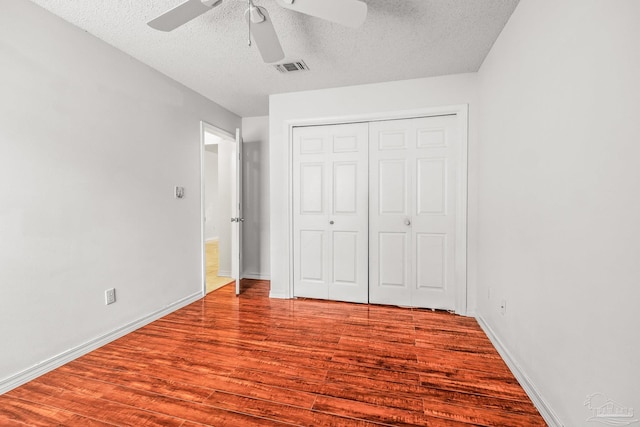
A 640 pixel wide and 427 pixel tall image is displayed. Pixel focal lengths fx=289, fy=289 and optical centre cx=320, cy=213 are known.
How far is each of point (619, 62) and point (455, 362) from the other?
75.8 inches

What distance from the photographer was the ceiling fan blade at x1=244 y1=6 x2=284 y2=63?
1.69m

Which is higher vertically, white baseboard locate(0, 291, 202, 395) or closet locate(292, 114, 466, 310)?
closet locate(292, 114, 466, 310)

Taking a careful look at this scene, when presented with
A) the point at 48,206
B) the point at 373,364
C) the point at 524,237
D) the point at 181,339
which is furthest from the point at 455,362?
the point at 48,206

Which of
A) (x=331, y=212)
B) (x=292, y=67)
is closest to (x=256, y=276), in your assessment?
(x=331, y=212)

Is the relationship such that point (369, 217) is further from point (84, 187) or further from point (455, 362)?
point (84, 187)

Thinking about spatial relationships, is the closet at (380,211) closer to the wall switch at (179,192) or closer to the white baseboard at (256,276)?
the white baseboard at (256,276)

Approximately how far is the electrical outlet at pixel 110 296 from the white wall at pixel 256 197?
2.14 meters

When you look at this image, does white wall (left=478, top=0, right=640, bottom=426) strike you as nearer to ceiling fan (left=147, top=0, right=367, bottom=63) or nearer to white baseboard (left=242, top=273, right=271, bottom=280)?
ceiling fan (left=147, top=0, right=367, bottom=63)

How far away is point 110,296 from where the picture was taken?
2.45 metres

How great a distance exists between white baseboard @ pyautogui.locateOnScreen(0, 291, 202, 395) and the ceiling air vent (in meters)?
2.70

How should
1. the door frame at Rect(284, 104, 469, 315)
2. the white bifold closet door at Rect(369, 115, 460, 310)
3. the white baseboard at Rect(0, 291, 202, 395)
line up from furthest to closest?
the white bifold closet door at Rect(369, 115, 460, 310) < the door frame at Rect(284, 104, 469, 315) < the white baseboard at Rect(0, 291, 202, 395)

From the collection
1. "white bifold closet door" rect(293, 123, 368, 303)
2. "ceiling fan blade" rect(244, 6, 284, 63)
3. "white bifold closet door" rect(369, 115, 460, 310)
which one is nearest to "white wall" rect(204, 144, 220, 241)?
"white bifold closet door" rect(293, 123, 368, 303)

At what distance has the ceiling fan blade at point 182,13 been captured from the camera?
155 cm

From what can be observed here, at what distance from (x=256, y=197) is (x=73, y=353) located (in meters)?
2.78
